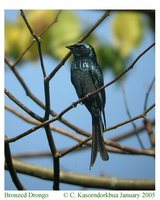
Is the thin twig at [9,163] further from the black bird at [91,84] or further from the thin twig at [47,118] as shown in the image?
the black bird at [91,84]

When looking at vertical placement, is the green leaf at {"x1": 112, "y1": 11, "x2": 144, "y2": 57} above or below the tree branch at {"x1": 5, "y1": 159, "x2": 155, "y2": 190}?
above

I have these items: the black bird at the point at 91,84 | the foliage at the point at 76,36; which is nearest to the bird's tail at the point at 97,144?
the black bird at the point at 91,84

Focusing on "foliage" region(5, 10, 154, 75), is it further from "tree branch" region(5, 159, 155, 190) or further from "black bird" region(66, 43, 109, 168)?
"tree branch" region(5, 159, 155, 190)

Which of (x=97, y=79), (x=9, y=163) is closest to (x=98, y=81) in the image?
(x=97, y=79)

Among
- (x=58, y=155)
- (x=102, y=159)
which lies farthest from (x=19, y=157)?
(x=58, y=155)

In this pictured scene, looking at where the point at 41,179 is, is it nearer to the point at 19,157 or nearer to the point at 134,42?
the point at 19,157

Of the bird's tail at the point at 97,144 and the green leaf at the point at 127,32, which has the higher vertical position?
the green leaf at the point at 127,32

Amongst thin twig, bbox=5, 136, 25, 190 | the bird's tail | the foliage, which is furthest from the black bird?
thin twig, bbox=5, 136, 25, 190

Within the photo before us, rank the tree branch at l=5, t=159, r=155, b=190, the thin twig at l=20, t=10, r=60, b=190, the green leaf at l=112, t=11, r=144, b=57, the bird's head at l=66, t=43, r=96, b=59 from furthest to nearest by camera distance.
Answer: the tree branch at l=5, t=159, r=155, b=190 < the bird's head at l=66, t=43, r=96, b=59 < the green leaf at l=112, t=11, r=144, b=57 < the thin twig at l=20, t=10, r=60, b=190
